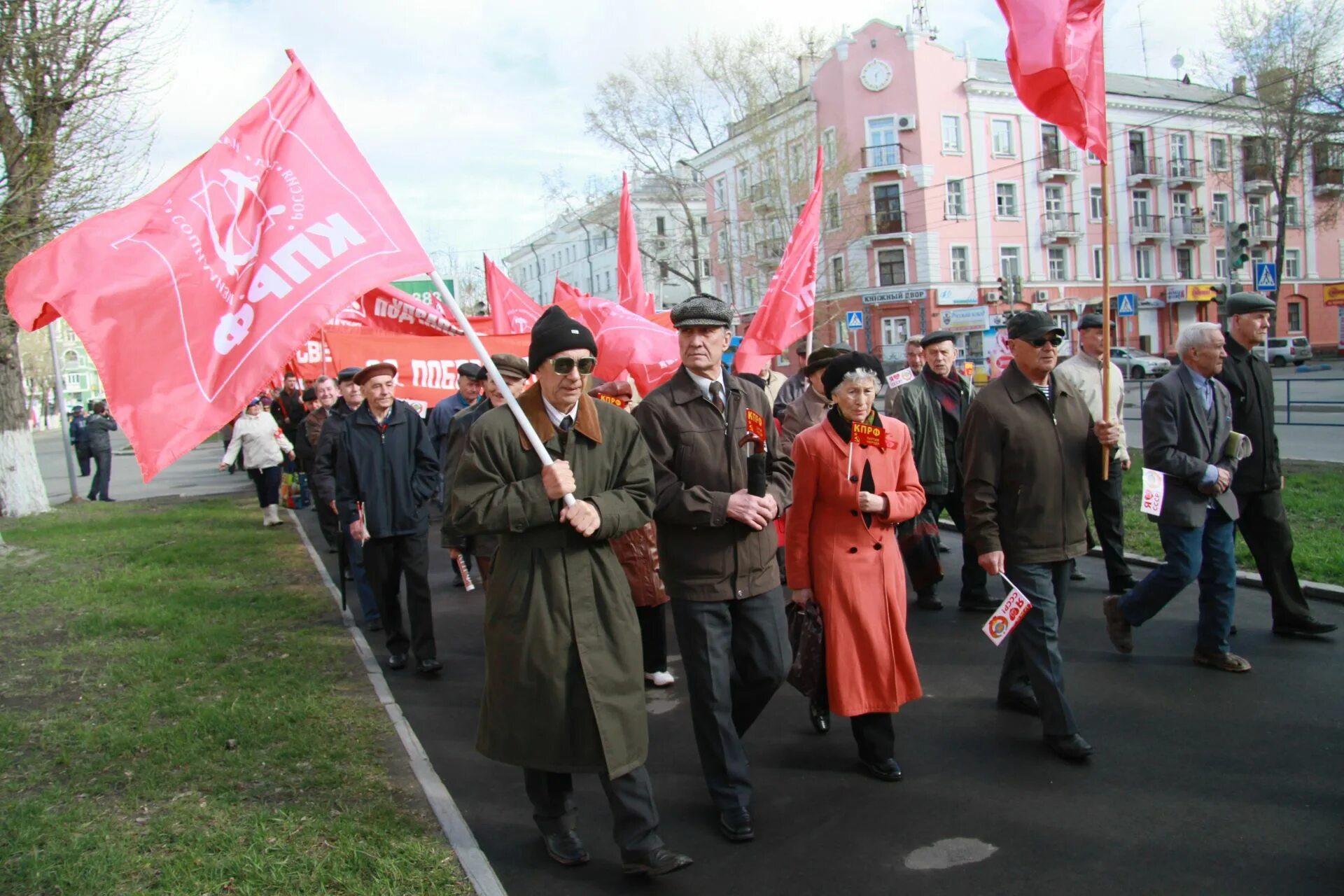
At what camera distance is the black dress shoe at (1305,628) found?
591 cm

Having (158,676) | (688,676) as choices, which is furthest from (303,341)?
(158,676)

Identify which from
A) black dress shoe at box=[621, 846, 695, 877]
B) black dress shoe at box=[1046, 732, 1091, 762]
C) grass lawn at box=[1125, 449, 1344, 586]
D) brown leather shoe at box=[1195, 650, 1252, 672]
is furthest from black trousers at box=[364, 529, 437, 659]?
grass lawn at box=[1125, 449, 1344, 586]

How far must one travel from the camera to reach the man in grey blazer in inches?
212

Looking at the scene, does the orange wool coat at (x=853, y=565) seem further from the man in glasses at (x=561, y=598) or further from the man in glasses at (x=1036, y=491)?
the man in glasses at (x=561, y=598)

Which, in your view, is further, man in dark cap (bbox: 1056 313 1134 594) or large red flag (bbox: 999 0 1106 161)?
man in dark cap (bbox: 1056 313 1134 594)

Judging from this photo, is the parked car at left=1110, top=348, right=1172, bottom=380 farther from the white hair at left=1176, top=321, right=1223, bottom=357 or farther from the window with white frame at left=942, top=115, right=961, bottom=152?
the white hair at left=1176, top=321, right=1223, bottom=357

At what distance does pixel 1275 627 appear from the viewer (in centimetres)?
604

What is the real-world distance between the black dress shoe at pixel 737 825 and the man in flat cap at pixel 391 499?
3.11 meters

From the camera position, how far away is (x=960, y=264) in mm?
50281

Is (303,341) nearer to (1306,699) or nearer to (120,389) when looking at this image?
(120,389)

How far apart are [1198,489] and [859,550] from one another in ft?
7.33

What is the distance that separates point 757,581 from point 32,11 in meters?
13.7

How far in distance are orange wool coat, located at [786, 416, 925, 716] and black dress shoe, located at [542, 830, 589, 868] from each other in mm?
1243

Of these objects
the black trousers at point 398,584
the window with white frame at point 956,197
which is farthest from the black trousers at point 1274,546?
the window with white frame at point 956,197
